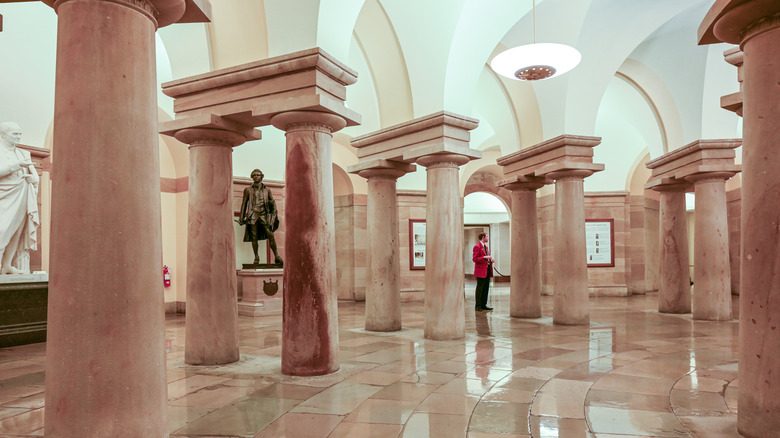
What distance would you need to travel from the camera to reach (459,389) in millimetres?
5113

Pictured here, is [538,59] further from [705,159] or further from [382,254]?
[705,159]

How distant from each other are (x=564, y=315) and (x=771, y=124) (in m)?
6.78

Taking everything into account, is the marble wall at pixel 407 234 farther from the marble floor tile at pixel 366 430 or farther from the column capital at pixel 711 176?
the marble floor tile at pixel 366 430

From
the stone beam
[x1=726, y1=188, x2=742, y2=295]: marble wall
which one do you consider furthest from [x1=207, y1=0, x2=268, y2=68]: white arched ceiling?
[x1=726, y1=188, x2=742, y2=295]: marble wall

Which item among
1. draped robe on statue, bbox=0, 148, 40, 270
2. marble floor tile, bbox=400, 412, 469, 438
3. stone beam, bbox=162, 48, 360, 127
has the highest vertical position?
stone beam, bbox=162, 48, 360, 127

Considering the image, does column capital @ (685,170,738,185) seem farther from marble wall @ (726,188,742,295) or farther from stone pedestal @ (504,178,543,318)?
marble wall @ (726,188,742,295)

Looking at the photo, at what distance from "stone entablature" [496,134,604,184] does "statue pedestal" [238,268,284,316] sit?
5818 millimetres

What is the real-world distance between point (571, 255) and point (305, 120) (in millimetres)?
6045

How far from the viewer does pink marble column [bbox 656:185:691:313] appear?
11836 mm

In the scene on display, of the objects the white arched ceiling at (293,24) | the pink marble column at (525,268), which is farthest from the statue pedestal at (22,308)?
the pink marble column at (525,268)

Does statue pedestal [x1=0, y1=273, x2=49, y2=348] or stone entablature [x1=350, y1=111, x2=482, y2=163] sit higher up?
stone entablature [x1=350, y1=111, x2=482, y2=163]

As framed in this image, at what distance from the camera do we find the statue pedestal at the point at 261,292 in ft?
38.9

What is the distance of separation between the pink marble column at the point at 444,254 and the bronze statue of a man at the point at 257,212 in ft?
17.8

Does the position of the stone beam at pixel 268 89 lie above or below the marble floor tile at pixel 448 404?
above
